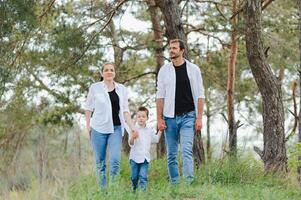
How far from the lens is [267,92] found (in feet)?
31.2

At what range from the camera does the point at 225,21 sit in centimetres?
1370

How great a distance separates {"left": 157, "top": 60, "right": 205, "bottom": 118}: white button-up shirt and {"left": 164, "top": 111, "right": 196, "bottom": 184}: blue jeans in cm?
11

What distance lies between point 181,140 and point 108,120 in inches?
35.0

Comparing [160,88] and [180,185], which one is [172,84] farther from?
[180,185]

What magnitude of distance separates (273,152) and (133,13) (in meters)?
8.36

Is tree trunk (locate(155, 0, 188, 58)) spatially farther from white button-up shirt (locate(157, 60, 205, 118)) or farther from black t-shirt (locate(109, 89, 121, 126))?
black t-shirt (locate(109, 89, 121, 126))

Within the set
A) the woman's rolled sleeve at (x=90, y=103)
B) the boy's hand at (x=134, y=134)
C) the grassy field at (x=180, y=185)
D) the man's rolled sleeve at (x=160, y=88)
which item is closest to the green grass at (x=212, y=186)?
the grassy field at (x=180, y=185)

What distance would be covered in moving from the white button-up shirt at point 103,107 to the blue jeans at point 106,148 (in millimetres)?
68

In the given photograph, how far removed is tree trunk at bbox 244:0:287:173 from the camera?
946 cm

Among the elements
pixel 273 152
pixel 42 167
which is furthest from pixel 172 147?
pixel 273 152

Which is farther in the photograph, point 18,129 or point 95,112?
point 18,129

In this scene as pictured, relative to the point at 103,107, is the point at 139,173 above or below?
below

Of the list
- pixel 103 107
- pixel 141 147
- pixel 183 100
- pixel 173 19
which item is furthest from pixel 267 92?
pixel 103 107

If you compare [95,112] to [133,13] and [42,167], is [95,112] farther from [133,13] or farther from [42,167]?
[133,13]
